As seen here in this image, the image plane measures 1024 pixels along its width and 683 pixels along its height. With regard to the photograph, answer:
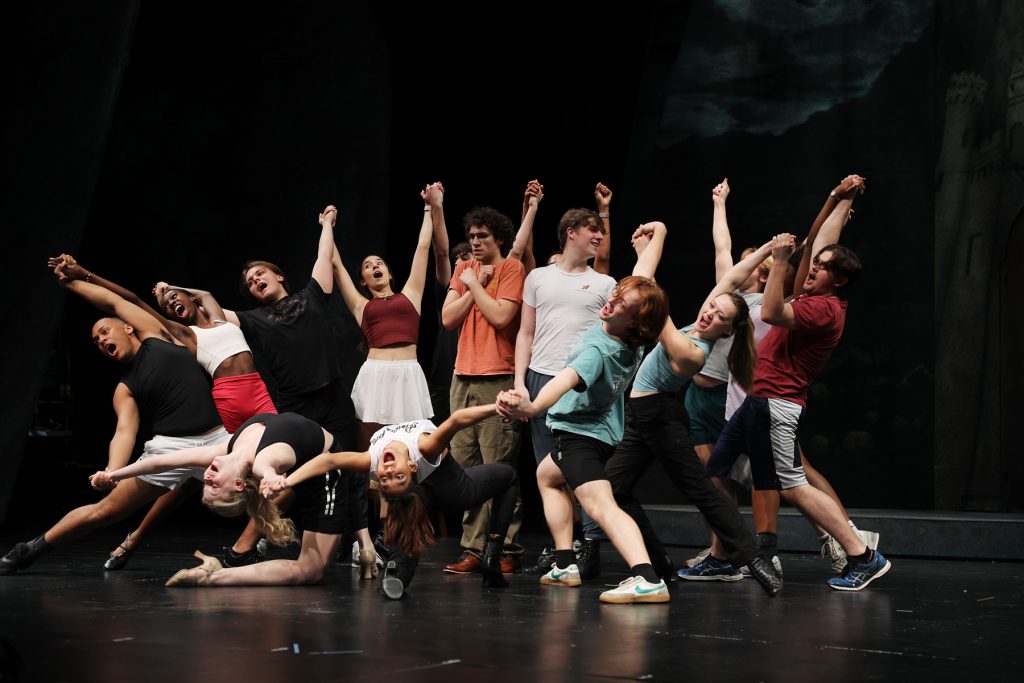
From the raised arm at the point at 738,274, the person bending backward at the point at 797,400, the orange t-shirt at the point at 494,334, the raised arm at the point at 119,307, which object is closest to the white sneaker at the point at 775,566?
the person bending backward at the point at 797,400

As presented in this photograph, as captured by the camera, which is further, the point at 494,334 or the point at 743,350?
the point at 494,334

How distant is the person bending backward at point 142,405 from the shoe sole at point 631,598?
205cm

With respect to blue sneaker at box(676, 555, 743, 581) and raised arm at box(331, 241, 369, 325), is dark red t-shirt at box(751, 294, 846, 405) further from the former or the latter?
raised arm at box(331, 241, 369, 325)

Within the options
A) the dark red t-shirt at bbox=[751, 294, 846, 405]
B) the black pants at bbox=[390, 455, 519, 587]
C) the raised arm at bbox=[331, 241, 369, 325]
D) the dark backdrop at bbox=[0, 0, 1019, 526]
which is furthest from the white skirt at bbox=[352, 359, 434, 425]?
the dark backdrop at bbox=[0, 0, 1019, 526]

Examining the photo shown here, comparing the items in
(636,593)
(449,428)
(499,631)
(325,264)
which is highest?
(325,264)

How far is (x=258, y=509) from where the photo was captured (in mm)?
4746

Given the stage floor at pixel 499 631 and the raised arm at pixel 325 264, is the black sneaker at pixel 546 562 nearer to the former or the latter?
the stage floor at pixel 499 631

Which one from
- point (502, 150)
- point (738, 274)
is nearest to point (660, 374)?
point (738, 274)

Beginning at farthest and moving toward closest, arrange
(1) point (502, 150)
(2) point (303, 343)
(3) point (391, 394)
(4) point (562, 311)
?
(1) point (502, 150), (3) point (391, 394), (2) point (303, 343), (4) point (562, 311)

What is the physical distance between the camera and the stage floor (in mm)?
3180

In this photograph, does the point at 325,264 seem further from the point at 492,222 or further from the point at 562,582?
the point at 562,582

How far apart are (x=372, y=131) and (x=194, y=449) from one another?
4.26 m

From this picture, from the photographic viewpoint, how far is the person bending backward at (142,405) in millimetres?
5465

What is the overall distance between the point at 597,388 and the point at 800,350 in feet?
3.64
